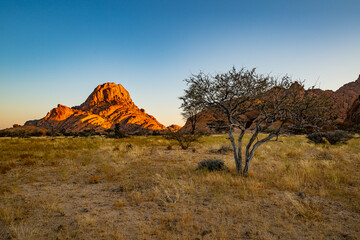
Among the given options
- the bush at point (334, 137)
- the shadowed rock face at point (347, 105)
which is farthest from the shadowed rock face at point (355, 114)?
the bush at point (334, 137)

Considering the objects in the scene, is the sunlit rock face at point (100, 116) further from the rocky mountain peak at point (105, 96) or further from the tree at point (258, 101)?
the tree at point (258, 101)

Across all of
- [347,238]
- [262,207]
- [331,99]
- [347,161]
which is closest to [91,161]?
[262,207]

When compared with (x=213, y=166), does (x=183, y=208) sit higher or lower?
lower

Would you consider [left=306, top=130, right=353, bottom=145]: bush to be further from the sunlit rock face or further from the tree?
the sunlit rock face

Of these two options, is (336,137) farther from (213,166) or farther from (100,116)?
(100,116)

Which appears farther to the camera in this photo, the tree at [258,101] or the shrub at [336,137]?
the shrub at [336,137]

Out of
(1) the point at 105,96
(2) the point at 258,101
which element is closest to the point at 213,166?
(2) the point at 258,101

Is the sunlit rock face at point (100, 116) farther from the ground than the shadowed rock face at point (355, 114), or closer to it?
farther from the ground

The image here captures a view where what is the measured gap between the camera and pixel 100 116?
145m

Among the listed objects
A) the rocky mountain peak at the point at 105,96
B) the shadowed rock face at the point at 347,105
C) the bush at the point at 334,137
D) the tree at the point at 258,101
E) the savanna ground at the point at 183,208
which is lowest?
the savanna ground at the point at 183,208

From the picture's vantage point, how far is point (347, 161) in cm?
1080

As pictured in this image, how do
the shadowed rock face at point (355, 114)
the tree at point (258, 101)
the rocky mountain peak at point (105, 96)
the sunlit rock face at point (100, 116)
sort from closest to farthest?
the tree at point (258, 101) < the shadowed rock face at point (355, 114) < the sunlit rock face at point (100, 116) < the rocky mountain peak at point (105, 96)

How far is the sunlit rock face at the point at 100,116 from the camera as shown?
13075cm

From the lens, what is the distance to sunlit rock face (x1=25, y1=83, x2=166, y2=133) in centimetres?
13075
